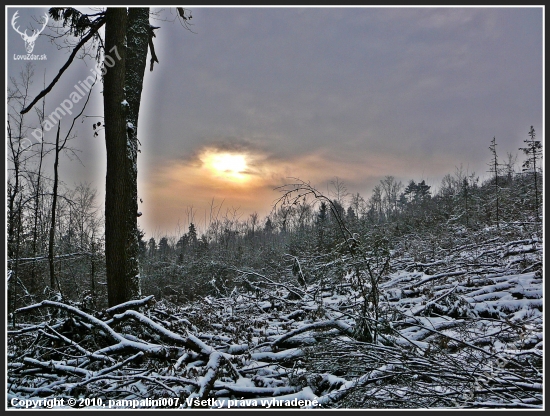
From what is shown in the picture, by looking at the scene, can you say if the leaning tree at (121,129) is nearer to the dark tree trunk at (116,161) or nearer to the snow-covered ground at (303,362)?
the dark tree trunk at (116,161)

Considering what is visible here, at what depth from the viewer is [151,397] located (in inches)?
105

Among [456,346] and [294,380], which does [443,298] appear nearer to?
[456,346]

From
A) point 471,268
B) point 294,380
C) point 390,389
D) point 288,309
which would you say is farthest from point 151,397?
point 471,268

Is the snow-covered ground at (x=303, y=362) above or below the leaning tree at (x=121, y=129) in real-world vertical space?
below

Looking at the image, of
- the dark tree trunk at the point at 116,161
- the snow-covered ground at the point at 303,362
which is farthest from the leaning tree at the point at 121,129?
the snow-covered ground at the point at 303,362

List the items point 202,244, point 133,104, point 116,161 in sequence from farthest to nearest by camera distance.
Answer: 1. point 202,244
2. point 133,104
3. point 116,161

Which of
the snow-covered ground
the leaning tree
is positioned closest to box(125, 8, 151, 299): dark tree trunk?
the leaning tree

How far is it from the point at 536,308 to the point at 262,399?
381cm

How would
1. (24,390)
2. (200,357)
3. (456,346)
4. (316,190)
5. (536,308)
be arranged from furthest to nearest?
1. (316,190)
2. (536,308)
3. (456,346)
4. (200,357)
5. (24,390)

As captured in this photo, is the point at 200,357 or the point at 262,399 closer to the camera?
the point at 262,399

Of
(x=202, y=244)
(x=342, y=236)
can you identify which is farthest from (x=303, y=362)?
(x=202, y=244)

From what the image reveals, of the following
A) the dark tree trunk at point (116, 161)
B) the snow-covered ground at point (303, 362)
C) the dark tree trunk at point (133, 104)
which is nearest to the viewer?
the snow-covered ground at point (303, 362)

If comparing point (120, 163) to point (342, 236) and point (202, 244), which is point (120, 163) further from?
point (202, 244)

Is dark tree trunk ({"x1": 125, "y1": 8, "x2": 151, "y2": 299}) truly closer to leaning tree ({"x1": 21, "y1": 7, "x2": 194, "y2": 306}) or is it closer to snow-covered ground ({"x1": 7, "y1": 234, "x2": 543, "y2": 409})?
leaning tree ({"x1": 21, "y1": 7, "x2": 194, "y2": 306})
